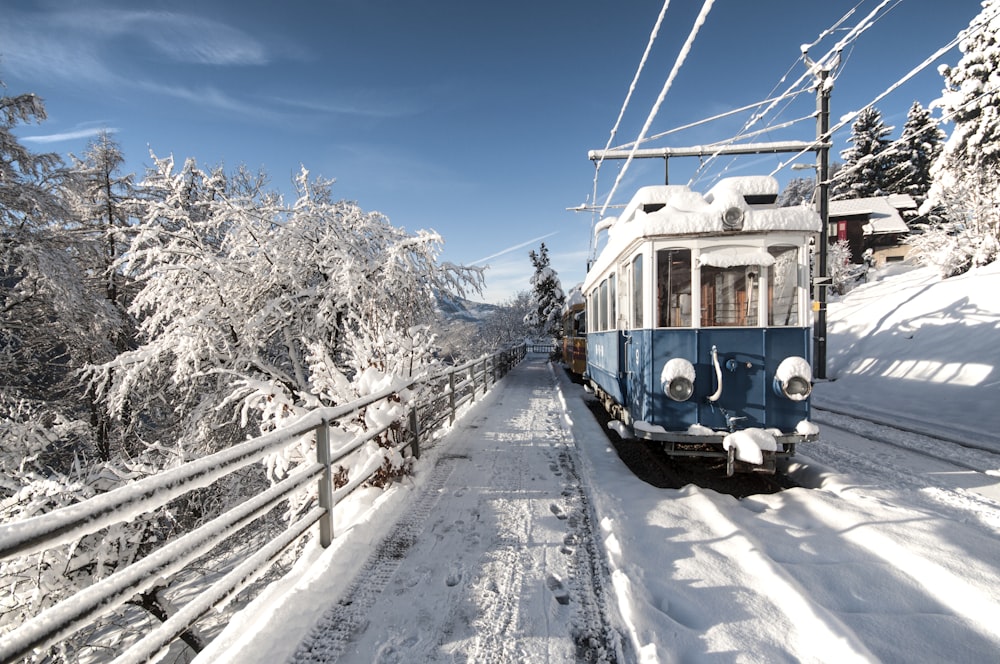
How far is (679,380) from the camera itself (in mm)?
5004

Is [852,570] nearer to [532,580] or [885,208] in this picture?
[532,580]

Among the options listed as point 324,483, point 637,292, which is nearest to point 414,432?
point 324,483

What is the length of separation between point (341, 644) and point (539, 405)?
866 cm

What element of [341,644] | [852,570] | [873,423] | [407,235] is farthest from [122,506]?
[873,423]

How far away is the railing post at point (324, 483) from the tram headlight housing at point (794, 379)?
16.1 ft

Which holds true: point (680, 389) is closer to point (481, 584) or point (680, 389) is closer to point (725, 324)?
point (725, 324)

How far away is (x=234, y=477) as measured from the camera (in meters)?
9.62

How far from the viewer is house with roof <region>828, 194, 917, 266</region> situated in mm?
37406

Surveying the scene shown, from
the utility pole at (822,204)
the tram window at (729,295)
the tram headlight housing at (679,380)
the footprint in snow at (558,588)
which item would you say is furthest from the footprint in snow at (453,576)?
the utility pole at (822,204)

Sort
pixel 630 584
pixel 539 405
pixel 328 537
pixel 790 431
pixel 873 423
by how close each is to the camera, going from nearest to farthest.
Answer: pixel 630 584
pixel 328 537
pixel 790 431
pixel 873 423
pixel 539 405

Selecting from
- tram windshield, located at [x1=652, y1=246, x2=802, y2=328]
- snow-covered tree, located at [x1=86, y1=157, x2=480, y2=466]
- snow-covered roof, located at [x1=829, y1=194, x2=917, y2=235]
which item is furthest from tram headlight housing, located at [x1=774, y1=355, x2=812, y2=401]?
snow-covered roof, located at [x1=829, y1=194, x2=917, y2=235]

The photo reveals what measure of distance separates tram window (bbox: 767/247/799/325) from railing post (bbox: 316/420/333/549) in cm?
502

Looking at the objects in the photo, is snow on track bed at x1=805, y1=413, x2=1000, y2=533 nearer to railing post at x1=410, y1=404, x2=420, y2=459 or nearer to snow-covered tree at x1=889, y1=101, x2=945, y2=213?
railing post at x1=410, y1=404, x2=420, y2=459

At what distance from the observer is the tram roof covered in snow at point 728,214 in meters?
4.94
